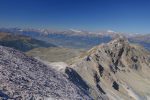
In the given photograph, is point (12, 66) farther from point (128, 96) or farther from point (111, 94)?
point (128, 96)

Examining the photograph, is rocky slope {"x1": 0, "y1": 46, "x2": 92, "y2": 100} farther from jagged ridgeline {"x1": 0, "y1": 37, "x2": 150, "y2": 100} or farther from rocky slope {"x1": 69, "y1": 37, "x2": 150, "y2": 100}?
rocky slope {"x1": 69, "y1": 37, "x2": 150, "y2": 100}

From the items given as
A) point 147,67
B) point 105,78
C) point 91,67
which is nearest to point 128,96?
point 105,78

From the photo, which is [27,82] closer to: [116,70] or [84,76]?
[84,76]

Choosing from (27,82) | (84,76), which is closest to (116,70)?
(84,76)

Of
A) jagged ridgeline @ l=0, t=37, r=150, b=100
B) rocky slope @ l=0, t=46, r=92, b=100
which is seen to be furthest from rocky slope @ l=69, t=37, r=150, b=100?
rocky slope @ l=0, t=46, r=92, b=100

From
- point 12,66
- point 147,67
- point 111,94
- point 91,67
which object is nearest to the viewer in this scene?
point 12,66

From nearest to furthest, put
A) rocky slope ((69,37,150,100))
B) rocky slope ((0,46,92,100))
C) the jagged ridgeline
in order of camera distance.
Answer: rocky slope ((0,46,92,100)) < the jagged ridgeline < rocky slope ((69,37,150,100))
